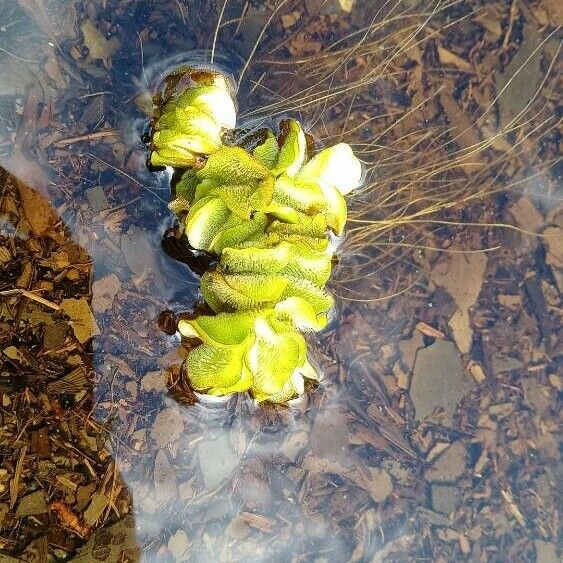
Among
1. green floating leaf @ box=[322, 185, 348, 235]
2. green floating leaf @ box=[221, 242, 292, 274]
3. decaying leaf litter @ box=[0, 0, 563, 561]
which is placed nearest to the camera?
green floating leaf @ box=[221, 242, 292, 274]

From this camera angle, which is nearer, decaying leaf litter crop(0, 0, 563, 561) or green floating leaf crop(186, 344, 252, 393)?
green floating leaf crop(186, 344, 252, 393)

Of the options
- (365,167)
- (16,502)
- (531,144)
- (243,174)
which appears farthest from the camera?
(531,144)

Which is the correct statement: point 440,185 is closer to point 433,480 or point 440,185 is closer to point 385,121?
point 385,121

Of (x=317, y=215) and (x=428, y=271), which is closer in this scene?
(x=317, y=215)

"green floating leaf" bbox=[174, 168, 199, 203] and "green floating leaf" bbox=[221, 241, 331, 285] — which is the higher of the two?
"green floating leaf" bbox=[174, 168, 199, 203]

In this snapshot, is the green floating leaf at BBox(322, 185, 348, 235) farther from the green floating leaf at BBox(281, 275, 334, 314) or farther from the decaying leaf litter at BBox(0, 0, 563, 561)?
the decaying leaf litter at BBox(0, 0, 563, 561)

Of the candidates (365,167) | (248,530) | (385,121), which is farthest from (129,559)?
(385,121)

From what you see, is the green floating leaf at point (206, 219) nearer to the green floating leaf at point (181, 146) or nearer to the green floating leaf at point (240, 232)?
the green floating leaf at point (240, 232)

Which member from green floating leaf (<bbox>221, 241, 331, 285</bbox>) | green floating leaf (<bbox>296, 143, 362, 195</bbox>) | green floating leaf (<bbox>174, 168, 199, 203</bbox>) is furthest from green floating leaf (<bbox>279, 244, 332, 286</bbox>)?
green floating leaf (<bbox>174, 168, 199, 203</bbox>)
